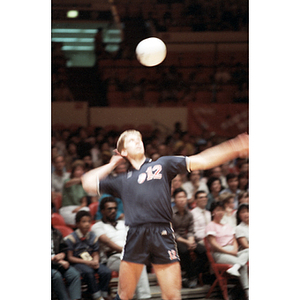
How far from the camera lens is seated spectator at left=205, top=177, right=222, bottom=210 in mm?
3174

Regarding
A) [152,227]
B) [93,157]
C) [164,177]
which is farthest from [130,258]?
[93,157]

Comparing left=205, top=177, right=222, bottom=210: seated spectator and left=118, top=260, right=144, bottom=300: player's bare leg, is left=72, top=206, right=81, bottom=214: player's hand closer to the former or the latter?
left=118, top=260, right=144, bottom=300: player's bare leg

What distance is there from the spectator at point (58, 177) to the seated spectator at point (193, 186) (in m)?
0.98

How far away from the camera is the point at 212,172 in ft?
10.4

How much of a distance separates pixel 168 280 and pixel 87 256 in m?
0.65

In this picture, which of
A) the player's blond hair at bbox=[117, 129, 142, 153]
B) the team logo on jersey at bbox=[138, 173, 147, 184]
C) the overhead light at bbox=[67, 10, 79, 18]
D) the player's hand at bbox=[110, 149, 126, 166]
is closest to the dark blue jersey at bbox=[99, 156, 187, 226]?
the team logo on jersey at bbox=[138, 173, 147, 184]

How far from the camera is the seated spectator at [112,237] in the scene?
8.61 ft

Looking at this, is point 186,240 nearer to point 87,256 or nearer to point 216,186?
point 216,186

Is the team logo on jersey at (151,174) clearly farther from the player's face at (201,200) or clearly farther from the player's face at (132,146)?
the player's face at (201,200)

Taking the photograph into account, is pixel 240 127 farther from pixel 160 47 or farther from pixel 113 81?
pixel 113 81

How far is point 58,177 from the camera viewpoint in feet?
9.85

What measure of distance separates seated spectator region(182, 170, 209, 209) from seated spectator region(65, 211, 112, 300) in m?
0.81

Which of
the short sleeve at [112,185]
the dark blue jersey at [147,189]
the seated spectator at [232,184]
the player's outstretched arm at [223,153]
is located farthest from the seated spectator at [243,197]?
the short sleeve at [112,185]
